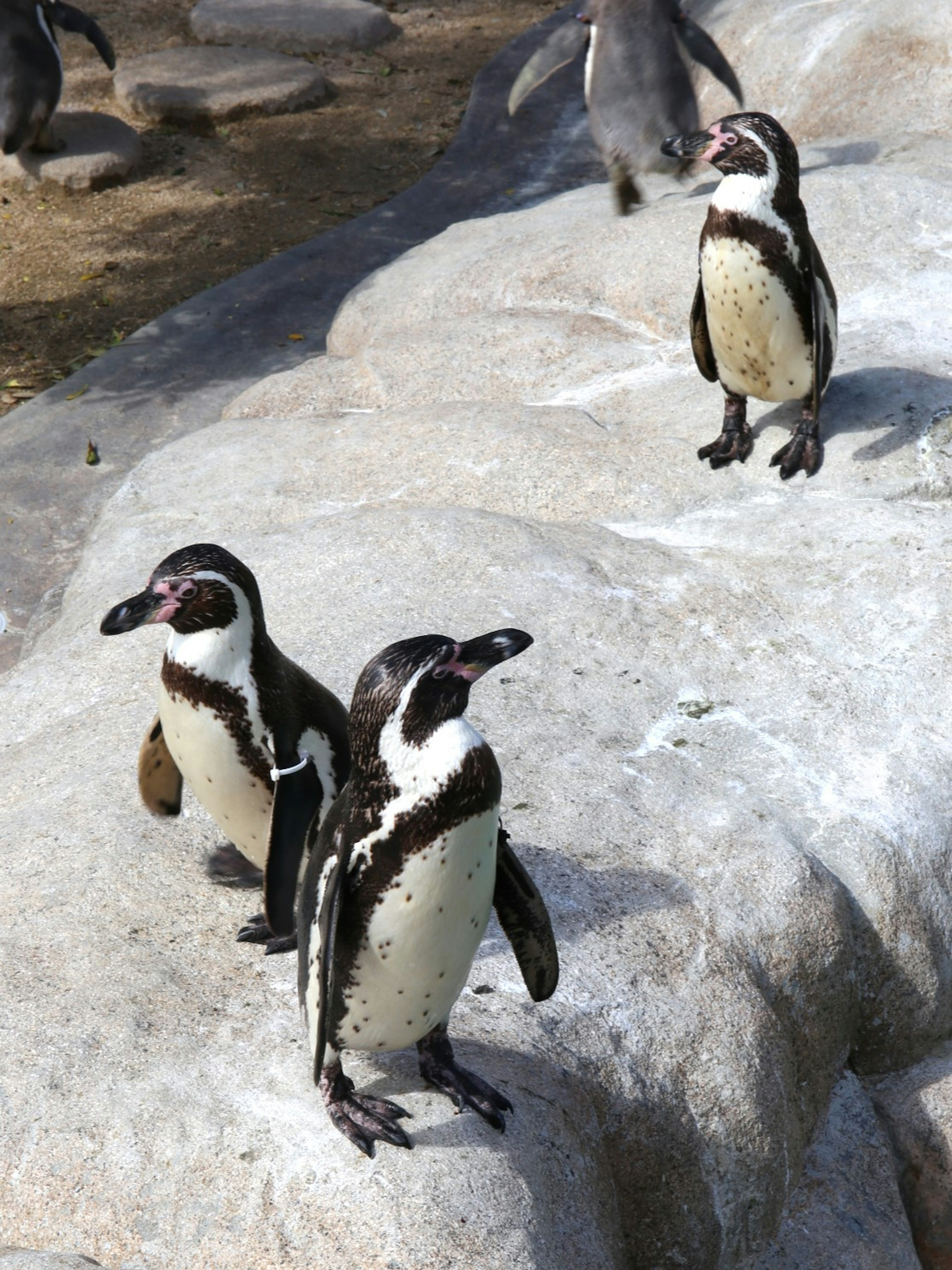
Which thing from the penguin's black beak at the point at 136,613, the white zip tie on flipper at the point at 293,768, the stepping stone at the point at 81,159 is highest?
the penguin's black beak at the point at 136,613

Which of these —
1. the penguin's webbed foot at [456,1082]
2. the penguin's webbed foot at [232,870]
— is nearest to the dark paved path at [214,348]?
the penguin's webbed foot at [232,870]

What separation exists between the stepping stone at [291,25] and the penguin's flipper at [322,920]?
11.4 meters

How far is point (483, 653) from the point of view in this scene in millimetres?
2340

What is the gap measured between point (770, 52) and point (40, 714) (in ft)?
24.7

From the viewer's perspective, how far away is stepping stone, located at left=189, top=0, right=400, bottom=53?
12453 mm

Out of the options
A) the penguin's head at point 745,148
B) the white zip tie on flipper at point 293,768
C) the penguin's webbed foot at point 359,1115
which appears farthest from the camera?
the penguin's head at point 745,148

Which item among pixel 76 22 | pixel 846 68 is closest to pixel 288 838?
pixel 846 68

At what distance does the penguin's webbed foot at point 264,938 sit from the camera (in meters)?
3.04

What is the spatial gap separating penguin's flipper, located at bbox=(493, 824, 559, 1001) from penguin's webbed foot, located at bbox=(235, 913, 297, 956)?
57 centimetres

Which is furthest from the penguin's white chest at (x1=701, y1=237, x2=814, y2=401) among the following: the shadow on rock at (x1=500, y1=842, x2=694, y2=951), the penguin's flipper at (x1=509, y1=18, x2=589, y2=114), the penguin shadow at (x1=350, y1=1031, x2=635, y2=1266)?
the penguin's flipper at (x1=509, y1=18, x2=589, y2=114)

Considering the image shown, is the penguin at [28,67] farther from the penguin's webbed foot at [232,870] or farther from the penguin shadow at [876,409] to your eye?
the penguin's webbed foot at [232,870]

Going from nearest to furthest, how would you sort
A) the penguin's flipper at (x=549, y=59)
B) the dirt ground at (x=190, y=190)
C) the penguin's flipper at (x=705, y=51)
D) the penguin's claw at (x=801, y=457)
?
the penguin's claw at (x=801, y=457), the penguin's flipper at (x=549, y=59), the penguin's flipper at (x=705, y=51), the dirt ground at (x=190, y=190)

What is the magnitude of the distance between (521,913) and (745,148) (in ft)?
10.4

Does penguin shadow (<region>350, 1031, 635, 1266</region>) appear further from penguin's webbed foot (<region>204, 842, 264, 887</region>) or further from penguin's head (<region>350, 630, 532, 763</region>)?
penguin's head (<region>350, 630, 532, 763</region>)
